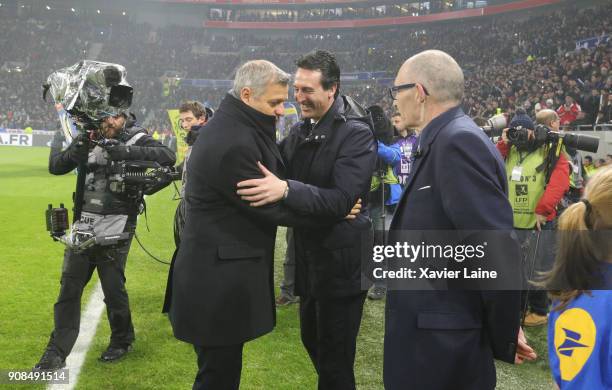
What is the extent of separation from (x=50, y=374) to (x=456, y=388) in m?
2.97

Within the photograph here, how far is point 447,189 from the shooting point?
1.82m

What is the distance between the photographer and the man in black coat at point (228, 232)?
226cm

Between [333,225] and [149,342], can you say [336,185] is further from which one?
[149,342]

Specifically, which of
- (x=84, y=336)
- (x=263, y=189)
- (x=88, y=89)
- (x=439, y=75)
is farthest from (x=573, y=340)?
(x=84, y=336)

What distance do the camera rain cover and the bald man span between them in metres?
2.01

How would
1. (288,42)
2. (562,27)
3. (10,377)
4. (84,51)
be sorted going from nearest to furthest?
(10,377) < (562,27) < (84,51) < (288,42)

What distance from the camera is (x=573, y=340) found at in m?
1.59

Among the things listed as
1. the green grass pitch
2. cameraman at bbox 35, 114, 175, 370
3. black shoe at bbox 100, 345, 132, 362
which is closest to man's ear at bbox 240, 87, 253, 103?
cameraman at bbox 35, 114, 175, 370

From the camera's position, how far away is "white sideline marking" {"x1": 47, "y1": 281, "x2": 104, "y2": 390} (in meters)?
3.67

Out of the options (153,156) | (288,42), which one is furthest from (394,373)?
(288,42)

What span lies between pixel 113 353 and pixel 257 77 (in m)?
2.76

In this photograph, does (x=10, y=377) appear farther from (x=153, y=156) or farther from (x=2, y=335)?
(x=153, y=156)

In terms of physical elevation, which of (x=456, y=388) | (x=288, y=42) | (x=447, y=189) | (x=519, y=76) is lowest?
(x=456, y=388)

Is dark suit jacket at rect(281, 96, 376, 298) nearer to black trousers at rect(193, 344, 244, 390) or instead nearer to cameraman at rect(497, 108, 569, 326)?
black trousers at rect(193, 344, 244, 390)
